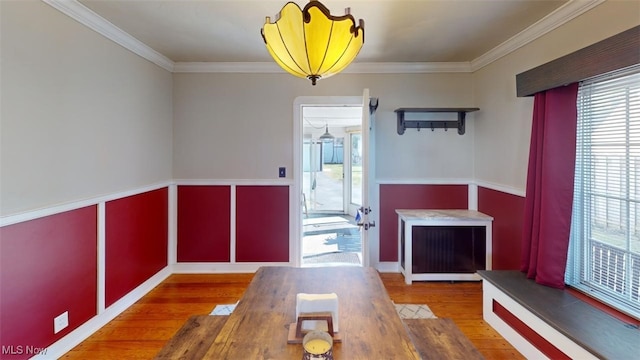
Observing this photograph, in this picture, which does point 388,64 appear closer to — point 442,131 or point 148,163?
point 442,131

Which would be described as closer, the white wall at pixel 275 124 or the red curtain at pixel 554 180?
the red curtain at pixel 554 180

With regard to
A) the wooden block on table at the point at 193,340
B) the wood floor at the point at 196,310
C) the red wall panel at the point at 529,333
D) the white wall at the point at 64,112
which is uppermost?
the white wall at the point at 64,112

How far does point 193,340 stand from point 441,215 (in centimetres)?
265

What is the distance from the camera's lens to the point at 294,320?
56.9 inches

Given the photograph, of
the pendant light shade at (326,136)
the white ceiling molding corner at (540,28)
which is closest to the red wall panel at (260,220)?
the white ceiling molding corner at (540,28)

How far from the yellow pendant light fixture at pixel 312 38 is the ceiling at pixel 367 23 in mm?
854

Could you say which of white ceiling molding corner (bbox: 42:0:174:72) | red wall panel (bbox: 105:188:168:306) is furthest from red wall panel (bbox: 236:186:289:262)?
white ceiling molding corner (bbox: 42:0:174:72)

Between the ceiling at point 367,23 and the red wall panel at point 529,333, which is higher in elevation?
the ceiling at point 367,23

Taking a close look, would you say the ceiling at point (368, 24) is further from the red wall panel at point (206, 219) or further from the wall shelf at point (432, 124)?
the red wall panel at point (206, 219)

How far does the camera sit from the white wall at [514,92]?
196 cm

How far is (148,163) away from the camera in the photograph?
10.5 ft

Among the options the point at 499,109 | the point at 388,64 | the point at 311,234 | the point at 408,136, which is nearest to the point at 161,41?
the point at 388,64

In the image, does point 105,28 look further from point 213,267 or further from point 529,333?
point 529,333

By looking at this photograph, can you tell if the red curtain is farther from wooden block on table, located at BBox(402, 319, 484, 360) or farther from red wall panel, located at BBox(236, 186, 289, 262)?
red wall panel, located at BBox(236, 186, 289, 262)
